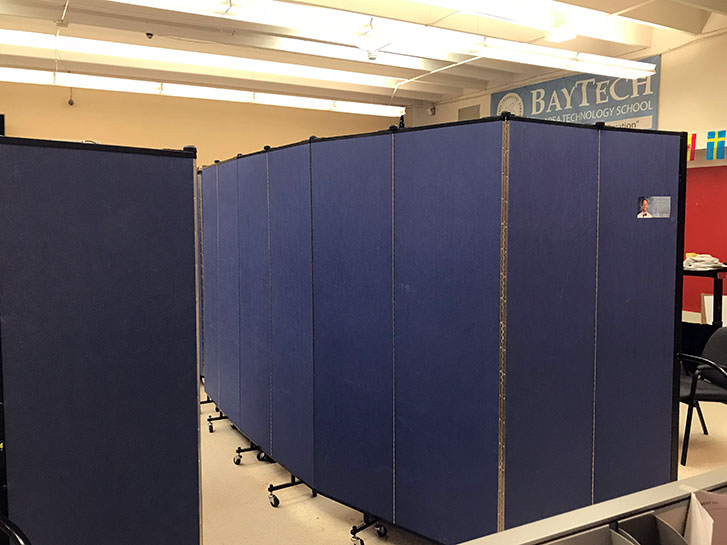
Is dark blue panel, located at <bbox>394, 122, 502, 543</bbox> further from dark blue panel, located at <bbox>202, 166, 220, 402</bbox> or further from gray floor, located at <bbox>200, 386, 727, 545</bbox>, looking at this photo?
dark blue panel, located at <bbox>202, 166, 220, 402</bbox>

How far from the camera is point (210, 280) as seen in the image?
16.2 ft

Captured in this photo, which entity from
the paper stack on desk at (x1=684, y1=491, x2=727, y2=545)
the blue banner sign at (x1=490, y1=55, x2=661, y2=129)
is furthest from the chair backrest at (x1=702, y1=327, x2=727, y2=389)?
the blue banner sign at (x1=490, y1=55, x2=661, y2=129)

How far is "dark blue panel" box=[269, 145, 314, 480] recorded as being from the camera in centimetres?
329

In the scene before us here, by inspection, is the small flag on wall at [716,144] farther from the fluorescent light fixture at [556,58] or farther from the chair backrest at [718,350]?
the chair backrest at [718,350]

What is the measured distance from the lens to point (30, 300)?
77.1 inches

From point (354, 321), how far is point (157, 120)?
6607mm

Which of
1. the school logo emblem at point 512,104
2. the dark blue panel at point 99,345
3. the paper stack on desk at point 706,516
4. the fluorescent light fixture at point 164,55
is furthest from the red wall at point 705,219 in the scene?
the paper stack on desk at point 706,516

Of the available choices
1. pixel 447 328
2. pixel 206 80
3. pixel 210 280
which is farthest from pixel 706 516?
pixel 206 80

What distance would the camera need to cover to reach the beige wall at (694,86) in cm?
602

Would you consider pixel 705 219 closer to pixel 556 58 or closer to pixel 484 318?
pixel 556 58

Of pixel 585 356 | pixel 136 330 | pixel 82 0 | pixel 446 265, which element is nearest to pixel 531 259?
pixel 446 265

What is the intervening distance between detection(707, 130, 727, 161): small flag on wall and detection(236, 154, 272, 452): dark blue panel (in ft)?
16.0

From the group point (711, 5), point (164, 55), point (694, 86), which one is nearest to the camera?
point (711, 5)

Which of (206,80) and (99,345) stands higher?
(206,80)
